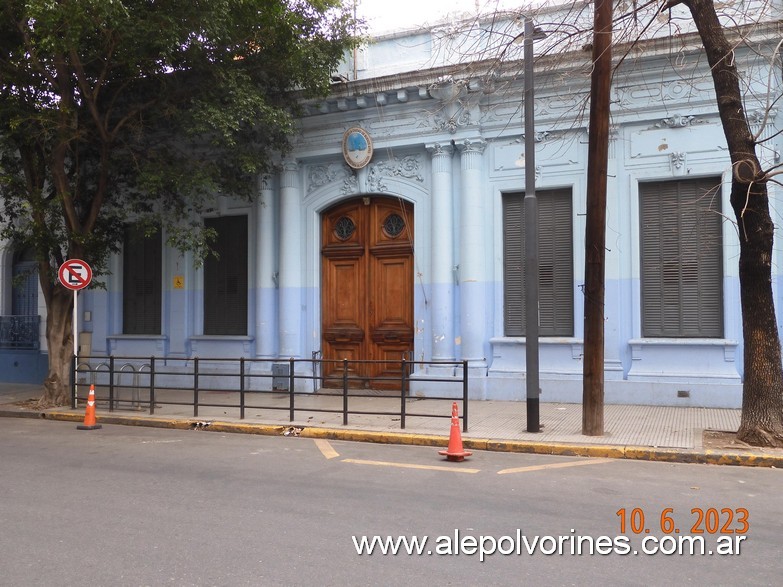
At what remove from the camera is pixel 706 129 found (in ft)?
42.2

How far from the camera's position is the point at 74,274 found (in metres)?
12.8

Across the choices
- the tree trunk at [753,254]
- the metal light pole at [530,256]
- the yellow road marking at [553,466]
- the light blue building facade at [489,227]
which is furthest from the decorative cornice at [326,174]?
the yellow road marking at [553,466]

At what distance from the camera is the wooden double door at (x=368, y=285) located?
15297mm

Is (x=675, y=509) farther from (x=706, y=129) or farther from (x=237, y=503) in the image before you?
(x=706, y=129)

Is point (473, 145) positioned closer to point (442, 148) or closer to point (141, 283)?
point (442, 148)

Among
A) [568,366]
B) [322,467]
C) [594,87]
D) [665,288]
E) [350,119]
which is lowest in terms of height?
[322,467]

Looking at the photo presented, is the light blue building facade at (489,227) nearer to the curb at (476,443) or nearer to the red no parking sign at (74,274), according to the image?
the curb at (476,443)

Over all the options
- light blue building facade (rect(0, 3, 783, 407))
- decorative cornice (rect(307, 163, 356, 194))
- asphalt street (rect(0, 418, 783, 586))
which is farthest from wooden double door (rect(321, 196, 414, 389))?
asphalt street (rect(0, 418, 783, 586))

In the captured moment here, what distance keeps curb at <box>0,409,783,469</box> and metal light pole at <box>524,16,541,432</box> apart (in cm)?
89

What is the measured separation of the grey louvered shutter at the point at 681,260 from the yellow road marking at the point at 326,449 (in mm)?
6541

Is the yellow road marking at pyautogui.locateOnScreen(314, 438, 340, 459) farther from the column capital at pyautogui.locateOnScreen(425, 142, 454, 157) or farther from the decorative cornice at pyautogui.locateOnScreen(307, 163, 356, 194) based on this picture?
the decorative cornice at pyautogui.locateOnScreen(307, 163, 356, 194)

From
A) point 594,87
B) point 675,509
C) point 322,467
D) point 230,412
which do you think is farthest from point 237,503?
point 594,87

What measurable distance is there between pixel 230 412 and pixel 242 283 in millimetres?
4678

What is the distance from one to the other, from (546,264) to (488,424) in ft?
13.8
